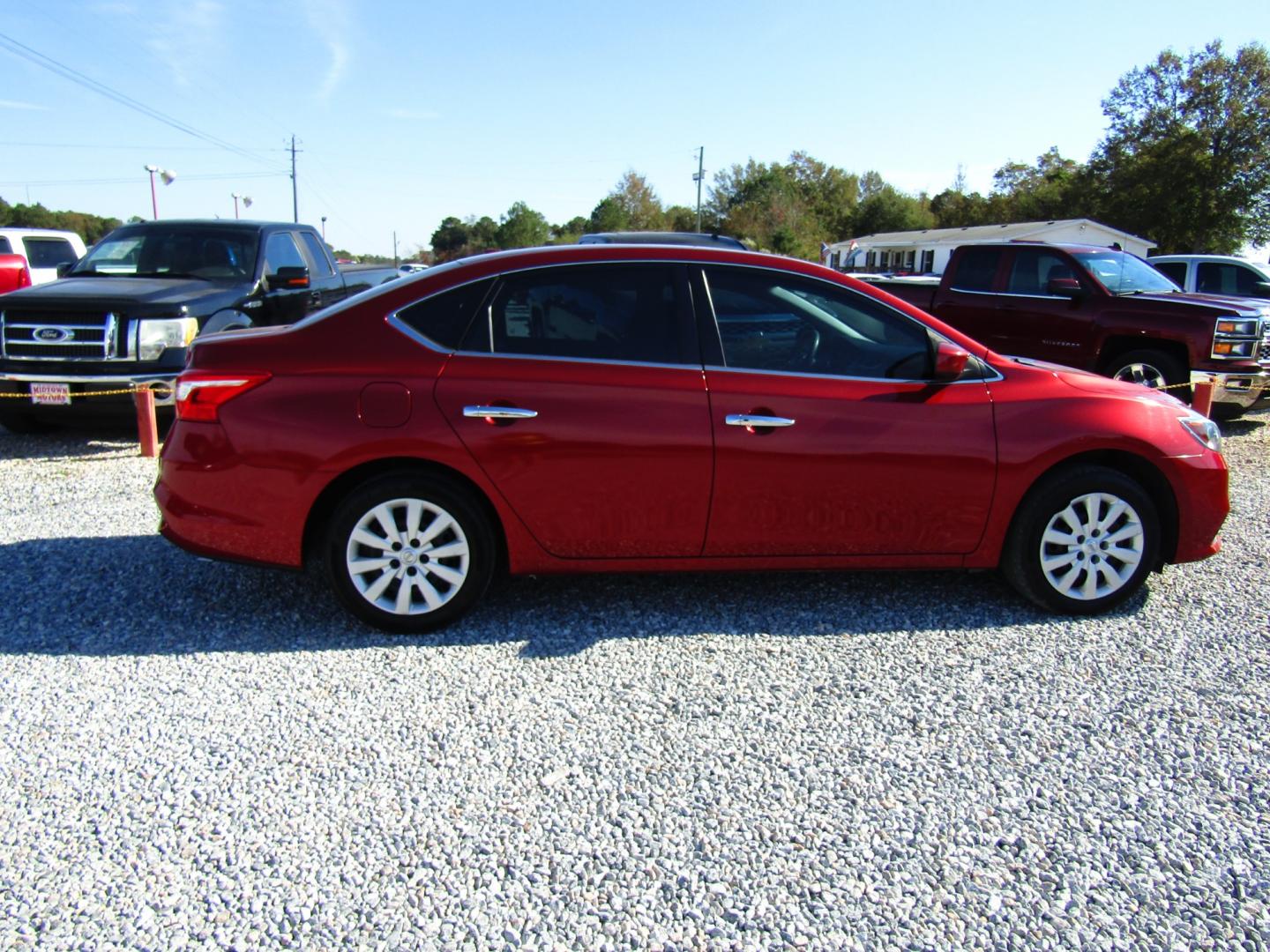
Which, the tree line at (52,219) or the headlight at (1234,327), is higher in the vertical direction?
the tree line at (52,219)

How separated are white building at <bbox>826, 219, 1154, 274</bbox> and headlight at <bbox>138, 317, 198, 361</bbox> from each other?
31.7 meters

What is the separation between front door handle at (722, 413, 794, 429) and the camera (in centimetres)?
414

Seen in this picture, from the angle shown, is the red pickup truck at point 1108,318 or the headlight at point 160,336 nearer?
the headlight at point 160,336

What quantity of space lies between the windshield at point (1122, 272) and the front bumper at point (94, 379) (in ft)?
28.6

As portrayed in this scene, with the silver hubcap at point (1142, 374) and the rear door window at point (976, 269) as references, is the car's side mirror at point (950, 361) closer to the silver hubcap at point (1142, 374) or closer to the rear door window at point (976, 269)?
the silver hubcap at point (1142, 374)

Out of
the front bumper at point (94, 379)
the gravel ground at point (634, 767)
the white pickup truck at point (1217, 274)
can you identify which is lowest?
the gravel ground at point (634, 767)

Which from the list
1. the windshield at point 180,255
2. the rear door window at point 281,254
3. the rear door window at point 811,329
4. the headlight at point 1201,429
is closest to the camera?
the rear door window at point 811,329

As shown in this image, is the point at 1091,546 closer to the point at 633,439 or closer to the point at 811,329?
the point at 811,329

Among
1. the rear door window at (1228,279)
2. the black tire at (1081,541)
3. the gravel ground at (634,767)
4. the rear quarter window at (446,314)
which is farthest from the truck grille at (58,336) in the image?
the rear door window at (1228,279)

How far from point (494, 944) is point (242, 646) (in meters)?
2.23

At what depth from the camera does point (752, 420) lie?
4141mm

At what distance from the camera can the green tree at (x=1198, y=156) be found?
161ft

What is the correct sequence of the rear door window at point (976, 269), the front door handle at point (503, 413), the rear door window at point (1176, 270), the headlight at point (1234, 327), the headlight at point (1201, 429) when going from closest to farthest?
1. the front door handle at point (503, 413)
2. the headlight at point (1201, 429)
3. the headlight at point (1234, 327)
4. the rear door window at point (976, 269)
5. the rear door window at point (1176, 270)

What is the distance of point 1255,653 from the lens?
4207 millimetres
